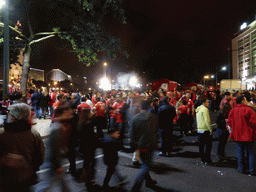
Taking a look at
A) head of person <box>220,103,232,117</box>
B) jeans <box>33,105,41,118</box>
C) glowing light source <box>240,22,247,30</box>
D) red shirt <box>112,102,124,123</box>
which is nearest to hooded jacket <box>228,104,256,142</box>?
head of person <box>220,103,232,117</box>

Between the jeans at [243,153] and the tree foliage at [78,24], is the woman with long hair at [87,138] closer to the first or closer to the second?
the jeans at [243,153]

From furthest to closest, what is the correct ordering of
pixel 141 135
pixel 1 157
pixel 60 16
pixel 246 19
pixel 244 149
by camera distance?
pixel 246 19, pixel 60 16, pixel 244 149, pixel 141 135, pixel 1 157

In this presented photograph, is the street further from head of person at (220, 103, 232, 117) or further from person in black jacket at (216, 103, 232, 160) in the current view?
head of person at (220, 103, 232, 117)

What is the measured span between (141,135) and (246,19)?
99.8 metres

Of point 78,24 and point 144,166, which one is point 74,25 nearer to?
point 78,24

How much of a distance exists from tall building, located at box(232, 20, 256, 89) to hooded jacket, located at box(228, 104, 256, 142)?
73112 mm

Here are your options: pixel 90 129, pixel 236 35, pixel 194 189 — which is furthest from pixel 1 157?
pixel 236 35

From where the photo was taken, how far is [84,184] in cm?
487

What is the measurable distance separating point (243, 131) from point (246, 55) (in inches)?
3754

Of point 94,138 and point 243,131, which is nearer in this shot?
point 94,138

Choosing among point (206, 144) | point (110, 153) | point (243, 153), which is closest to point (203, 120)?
point (206, 144)

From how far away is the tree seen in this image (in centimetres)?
1636

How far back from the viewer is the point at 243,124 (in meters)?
5.57

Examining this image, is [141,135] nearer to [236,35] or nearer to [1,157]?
[1,157]
